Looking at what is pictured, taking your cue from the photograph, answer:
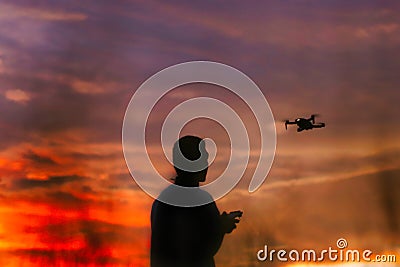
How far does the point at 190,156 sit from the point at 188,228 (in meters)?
0.26

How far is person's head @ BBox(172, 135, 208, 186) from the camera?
2.04 metres

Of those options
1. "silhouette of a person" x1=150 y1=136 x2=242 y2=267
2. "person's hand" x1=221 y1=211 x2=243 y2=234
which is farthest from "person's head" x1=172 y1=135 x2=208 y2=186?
"person's hand" x1=221 y1=211 x2=243 y2=234

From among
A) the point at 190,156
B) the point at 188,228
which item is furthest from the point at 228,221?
the point at 190,156

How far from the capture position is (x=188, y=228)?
2070 mm

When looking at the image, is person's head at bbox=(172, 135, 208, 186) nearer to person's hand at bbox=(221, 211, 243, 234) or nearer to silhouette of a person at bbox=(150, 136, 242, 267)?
silhouette of a person at bbox=(150, 136, 242, 267)

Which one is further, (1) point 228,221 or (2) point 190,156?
(1) point 228,221

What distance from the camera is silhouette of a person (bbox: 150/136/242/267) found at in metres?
2.07

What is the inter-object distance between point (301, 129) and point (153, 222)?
1.98m

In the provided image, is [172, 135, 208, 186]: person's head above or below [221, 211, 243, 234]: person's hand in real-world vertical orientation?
above

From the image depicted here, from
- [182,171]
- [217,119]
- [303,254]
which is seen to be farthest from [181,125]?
[182,171]

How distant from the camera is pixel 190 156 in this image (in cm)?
203

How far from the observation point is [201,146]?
2.08m

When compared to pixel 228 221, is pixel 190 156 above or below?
above

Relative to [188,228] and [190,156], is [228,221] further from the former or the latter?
[190,156]
